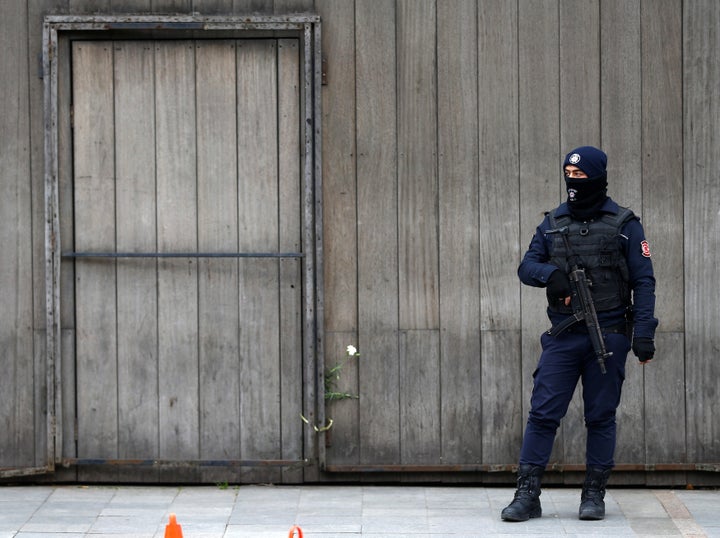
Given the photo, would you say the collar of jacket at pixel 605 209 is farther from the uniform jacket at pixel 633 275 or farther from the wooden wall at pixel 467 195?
the wooden wall at pixel 467 195

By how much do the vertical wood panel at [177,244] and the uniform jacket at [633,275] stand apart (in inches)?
77.1

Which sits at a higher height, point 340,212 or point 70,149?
point 70,149

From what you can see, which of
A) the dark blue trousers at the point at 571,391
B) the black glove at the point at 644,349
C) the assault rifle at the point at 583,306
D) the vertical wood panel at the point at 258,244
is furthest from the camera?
the vertical wood panel at the point at 258,244

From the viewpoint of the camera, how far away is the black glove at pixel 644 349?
6.63 metres

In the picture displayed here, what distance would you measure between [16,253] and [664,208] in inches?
142

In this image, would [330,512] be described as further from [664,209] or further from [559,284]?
[664,209]

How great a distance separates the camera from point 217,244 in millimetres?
7734

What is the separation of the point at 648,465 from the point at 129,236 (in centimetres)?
316

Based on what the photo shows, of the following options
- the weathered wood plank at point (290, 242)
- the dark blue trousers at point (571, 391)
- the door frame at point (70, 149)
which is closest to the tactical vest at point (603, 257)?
the dark blue trousers at point (571, 391)

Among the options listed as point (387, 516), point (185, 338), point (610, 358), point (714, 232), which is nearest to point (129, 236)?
point (185, 338)

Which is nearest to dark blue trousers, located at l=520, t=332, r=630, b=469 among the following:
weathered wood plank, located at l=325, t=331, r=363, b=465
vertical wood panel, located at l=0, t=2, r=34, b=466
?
weathered wood plank, located at l=325, t=331, r=363, b=465

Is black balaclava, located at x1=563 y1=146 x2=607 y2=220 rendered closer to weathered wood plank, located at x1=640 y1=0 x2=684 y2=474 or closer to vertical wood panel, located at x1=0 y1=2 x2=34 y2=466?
weathered wood plank, located at x1=640 y1=0 x2=684 y2=474

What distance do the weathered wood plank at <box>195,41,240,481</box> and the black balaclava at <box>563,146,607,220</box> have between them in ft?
6.41

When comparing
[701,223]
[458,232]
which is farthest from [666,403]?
[458,232]
